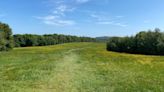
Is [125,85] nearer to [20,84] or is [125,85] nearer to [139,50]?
[20,84]

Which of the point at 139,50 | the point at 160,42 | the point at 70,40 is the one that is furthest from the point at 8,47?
the point at 70,40

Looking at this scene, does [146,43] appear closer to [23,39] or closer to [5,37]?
[5,37]

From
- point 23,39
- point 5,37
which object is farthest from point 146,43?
point 23,39

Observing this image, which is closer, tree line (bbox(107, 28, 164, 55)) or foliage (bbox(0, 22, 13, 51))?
tree line (bbox(107, 28, 164, 55))

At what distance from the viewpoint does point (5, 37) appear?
8350cm

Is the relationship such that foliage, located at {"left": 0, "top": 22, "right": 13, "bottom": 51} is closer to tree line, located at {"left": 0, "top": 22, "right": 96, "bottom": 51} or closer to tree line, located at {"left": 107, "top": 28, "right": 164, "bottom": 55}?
tree line, located at {"left": 0, "top": 22, "right": 96, "bottom": 51}

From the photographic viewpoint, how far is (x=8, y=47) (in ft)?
274

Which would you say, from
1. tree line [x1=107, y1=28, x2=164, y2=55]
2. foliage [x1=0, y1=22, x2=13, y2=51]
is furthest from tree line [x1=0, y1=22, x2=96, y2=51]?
tree line [x1=107, y1=28, x2=164, y2=55]

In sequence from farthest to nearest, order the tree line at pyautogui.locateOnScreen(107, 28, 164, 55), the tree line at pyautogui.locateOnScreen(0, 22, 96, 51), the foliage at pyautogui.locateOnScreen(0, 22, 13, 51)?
the tree line at pyautogui.locateOnScreen(0, 22, 96, 51)
the foliage at pyautogui.locateOnScreen(0, 22, 13, 51)
the tree line at pyautogui.locateOnScreen(107, 28, 164, 55)

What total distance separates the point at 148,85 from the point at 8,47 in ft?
235

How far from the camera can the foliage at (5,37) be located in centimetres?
7748

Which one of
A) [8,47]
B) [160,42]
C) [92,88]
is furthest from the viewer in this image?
[8,47]

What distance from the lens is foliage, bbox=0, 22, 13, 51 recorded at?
77.5 m

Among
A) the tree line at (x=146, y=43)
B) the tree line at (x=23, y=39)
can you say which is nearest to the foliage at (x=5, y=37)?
the tree line at (x=23, y=39)
